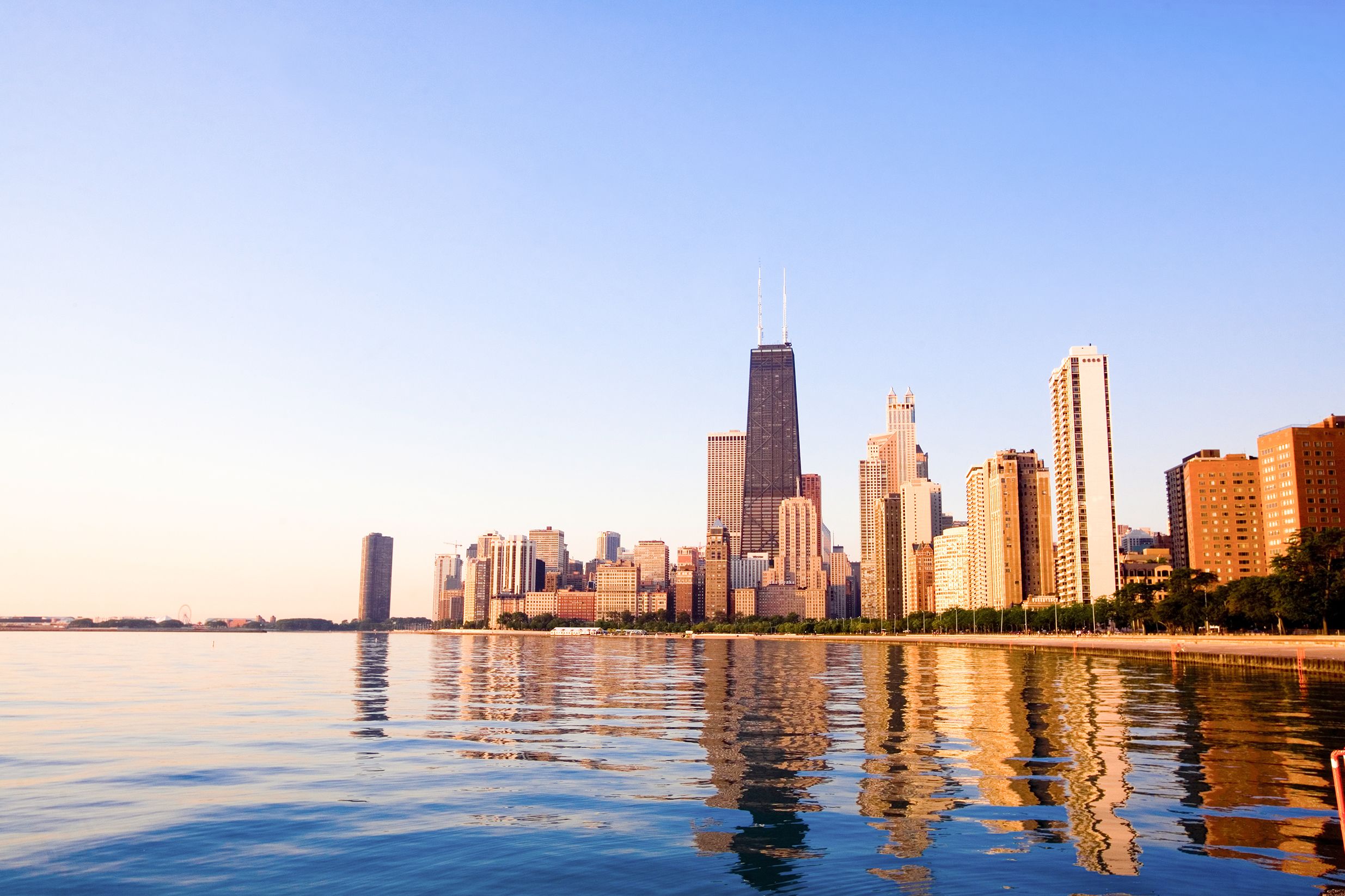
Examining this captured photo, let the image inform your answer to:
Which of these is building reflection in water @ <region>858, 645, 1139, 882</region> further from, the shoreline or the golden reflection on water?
the shoreline

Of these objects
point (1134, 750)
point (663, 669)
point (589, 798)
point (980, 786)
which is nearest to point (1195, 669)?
point (663, 669)

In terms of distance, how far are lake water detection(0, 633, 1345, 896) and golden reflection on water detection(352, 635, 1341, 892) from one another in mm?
168

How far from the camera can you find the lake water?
20.2 metres

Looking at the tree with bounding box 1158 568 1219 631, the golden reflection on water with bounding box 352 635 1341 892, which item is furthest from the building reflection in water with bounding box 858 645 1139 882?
the tree with bounding box 1158 568 1219 631

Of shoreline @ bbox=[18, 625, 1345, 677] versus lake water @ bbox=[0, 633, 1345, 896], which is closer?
lake water @ bbox=[0, 633, 1345, 896]

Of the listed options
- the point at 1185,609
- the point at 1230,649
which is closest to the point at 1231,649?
the point at 1230,649

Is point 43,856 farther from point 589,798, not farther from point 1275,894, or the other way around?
point 1275,894

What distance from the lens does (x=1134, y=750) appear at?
122 feet

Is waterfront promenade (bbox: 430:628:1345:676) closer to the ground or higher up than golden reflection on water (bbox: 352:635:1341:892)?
closer to the ground

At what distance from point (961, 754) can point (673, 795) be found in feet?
44.4

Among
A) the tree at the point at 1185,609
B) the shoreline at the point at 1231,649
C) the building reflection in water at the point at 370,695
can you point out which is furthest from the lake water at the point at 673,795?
the tree at the point at 1185,609

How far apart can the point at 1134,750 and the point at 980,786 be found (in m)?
11.6

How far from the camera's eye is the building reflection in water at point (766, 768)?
21.8m

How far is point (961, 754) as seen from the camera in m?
36.2
